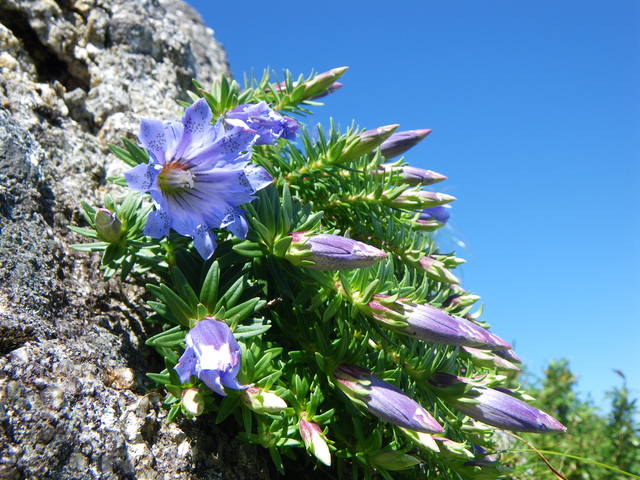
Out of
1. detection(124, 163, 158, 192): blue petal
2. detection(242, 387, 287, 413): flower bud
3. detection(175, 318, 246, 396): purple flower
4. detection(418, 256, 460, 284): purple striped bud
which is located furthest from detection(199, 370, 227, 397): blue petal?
detection(418, 256, 460, 284): purple striped bud

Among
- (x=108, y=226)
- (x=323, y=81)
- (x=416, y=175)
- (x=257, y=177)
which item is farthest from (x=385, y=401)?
(x=323, y=81)

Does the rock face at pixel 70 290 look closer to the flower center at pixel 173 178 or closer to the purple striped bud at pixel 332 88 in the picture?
the flower center at pixel 173 178

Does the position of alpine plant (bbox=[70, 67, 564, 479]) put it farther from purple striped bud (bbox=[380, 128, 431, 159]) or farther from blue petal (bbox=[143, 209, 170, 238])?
purple striped bud (bbox=[380, 128, 431, 159])

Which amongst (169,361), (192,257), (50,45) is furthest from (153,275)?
(50,45)

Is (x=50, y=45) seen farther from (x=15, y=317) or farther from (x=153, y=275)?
(x=15, y=317)

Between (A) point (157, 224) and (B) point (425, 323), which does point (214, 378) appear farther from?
(B) point (425, 323)
